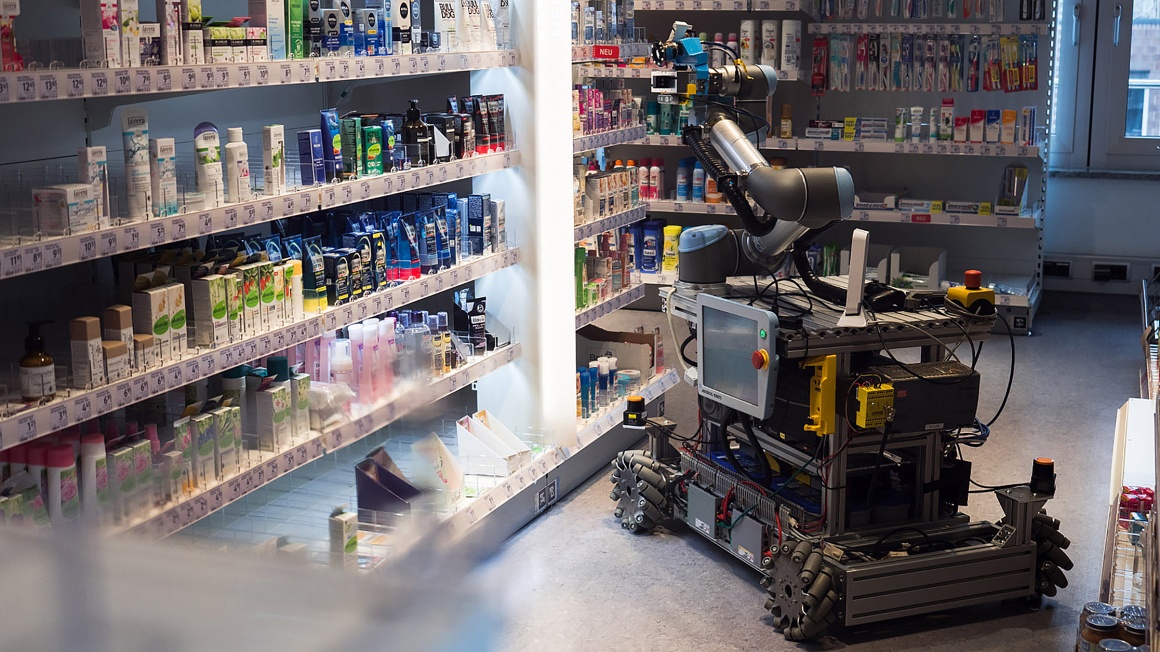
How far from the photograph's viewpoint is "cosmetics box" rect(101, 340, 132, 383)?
2840 millimetres

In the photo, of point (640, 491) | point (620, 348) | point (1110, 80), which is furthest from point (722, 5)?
point (640, 491)

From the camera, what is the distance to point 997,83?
7.87 m

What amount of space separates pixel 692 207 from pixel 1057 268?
2.68 m

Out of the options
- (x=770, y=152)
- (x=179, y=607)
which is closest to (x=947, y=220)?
(x=770, y=152)

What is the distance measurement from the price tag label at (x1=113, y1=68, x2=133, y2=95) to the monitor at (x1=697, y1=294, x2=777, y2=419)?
1938mm

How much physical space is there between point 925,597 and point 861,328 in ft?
2.89

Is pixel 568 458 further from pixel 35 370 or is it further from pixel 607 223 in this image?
pixel 35 370

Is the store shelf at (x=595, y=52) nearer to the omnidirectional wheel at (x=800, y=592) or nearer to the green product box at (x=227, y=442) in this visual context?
the omnidirectional wheel at (x=800, y=592)

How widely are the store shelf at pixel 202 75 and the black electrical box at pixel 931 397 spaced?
5.81 feet

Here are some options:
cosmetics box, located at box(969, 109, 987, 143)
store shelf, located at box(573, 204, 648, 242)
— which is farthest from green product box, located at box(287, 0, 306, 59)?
cosmetics box, located at box(969, 109, 987, 143)

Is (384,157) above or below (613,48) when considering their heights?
below

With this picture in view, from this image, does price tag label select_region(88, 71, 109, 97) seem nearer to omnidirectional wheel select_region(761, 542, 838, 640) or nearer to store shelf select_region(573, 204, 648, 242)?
omnidirectional wheel select_region(761, 542, 838, 640)

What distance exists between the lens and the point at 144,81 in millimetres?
2830

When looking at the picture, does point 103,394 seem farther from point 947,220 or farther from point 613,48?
point 947,220
